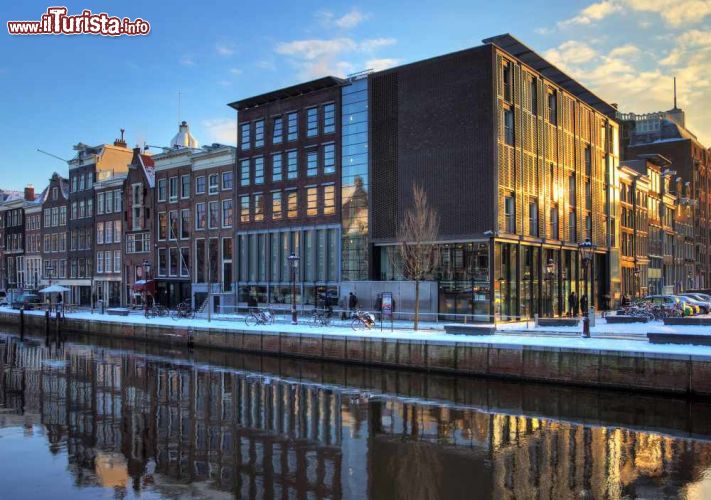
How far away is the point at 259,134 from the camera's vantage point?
177 ft

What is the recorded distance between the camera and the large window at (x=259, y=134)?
53.8 meters

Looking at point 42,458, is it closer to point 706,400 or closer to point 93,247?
point 706,400

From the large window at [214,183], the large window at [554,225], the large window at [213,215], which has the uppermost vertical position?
the large window at [214,183]

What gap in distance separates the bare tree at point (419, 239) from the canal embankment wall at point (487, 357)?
7.07 m

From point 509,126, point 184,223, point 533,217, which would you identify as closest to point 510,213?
point 533,217

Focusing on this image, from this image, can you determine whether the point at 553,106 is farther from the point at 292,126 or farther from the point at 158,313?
the point at 158,313

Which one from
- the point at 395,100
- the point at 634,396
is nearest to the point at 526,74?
the point at 395,100

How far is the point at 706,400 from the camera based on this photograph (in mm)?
21609

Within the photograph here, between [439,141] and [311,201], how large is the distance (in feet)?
39.5

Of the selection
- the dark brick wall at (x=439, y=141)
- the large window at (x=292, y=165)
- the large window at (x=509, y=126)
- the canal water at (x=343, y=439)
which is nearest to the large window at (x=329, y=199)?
the large window at (x=292, y=165)

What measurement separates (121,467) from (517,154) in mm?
33503

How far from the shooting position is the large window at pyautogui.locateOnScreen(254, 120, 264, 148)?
53750mm

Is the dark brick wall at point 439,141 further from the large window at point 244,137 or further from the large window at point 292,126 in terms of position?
the large window at point 244,137

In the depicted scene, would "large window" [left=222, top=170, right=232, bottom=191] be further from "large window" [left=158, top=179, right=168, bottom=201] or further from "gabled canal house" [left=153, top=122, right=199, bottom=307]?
"large window" [left=158, top=179, right=168, bottom=201]
